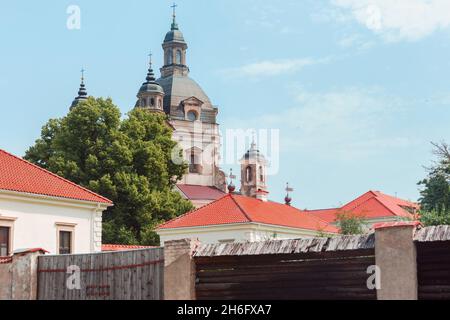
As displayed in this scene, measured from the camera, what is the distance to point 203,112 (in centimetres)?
8750

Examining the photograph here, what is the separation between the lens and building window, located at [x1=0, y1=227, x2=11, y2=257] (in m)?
29.3

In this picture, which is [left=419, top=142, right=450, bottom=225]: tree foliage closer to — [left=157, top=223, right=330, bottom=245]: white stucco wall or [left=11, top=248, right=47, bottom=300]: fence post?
[left=157, top=223, right=330, bottom=245]: white stucco wall

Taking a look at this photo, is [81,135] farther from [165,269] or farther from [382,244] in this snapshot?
[382,244]

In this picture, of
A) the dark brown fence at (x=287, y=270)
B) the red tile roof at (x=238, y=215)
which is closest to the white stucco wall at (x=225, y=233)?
the red tile roof at (x=238, y=215)

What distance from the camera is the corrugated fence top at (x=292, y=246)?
14391mm

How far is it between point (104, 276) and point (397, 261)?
6.92 metres

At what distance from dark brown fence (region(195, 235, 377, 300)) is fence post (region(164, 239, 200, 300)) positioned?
178 millimetres

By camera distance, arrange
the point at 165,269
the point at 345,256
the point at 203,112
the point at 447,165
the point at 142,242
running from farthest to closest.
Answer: the point at 203,112 < the point at 142,242 < the point at 447,165 < the point at 165,269 < the point at 345,256

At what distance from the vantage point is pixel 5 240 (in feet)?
96.9

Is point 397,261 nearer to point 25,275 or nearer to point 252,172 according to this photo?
point 25,275

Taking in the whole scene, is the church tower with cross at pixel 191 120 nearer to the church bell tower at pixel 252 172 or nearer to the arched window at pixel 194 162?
the arched window at pixel 194 162

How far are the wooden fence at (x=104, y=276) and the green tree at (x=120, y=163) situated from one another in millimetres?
26604
